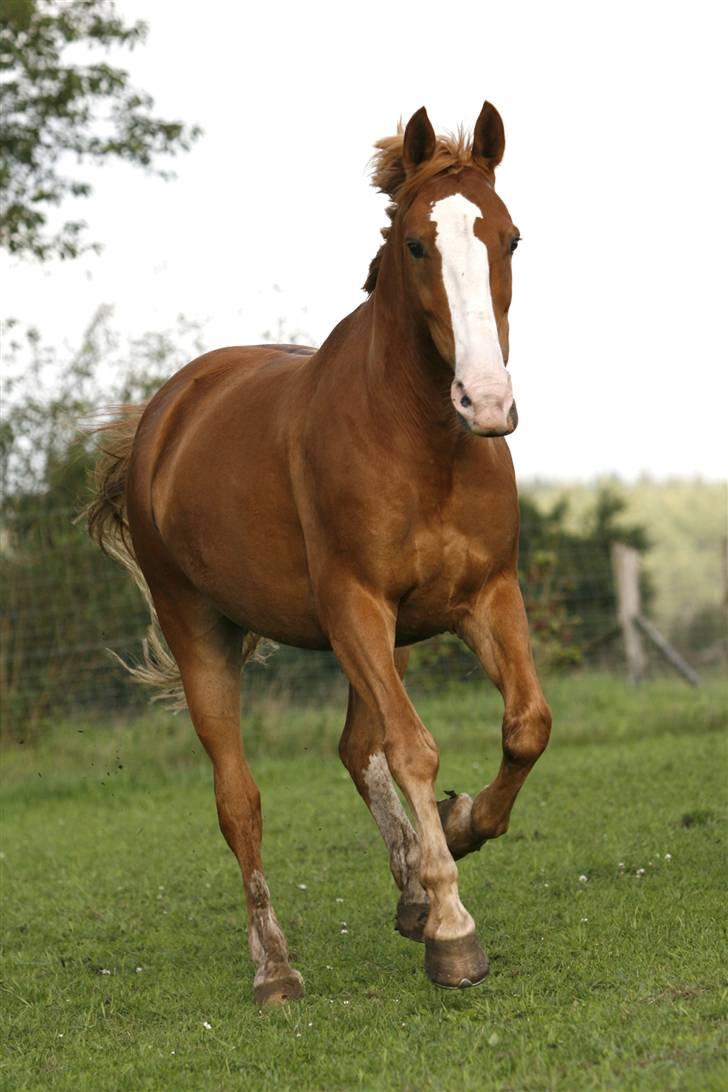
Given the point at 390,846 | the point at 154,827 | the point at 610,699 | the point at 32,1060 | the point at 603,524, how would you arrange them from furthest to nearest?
the point at 603,524 < the point at 610,699 < the point at 154,827 < the point at 390,846 < the point at 32,1060

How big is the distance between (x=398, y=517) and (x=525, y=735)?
778 mm

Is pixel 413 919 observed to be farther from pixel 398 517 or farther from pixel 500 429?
pixel 500 429

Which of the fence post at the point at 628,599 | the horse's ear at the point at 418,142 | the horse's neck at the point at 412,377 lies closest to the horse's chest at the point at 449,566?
the horse's neck at the point at 412,377

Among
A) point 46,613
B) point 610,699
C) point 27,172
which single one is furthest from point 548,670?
point 27,172

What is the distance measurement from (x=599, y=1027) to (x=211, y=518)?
8.45 feet

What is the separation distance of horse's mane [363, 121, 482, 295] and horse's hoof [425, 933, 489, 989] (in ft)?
7.45

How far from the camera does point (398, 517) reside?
491 centimetres

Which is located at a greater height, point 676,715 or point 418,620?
point 418,620

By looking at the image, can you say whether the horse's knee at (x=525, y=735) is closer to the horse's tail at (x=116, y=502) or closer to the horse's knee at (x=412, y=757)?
the horse's knee at (x=412, y=757)

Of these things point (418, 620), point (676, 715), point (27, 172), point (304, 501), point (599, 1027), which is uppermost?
point (27, 172)

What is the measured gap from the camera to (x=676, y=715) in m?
12.1

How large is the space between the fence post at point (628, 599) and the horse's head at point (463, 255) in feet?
32.6

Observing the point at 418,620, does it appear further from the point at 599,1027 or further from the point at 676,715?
the point at 676,715

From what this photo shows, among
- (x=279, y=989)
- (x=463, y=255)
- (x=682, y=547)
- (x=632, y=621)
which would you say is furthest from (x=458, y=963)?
(x=682, y=547)
